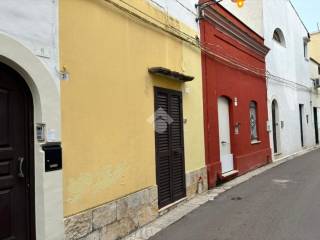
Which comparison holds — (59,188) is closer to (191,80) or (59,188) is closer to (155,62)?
(155,62)

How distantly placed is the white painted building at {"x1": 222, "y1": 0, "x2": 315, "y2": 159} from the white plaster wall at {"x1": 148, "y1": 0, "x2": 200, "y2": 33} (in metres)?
5.91

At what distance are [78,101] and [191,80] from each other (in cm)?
397

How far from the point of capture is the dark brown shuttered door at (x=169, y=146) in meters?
7.36

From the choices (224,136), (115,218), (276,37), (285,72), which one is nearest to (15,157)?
(115,218)

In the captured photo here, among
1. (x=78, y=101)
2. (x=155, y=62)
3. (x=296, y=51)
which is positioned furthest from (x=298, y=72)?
(x=78, y=101)

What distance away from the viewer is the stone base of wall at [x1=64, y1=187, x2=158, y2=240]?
4996 mm

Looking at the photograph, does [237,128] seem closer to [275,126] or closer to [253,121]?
[253,121]

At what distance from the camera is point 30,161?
4.48m

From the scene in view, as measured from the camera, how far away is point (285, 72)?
61.1 feet

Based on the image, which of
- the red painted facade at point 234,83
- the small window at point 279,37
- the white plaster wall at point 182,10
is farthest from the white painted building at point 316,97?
the white plaster wall at point 182,10

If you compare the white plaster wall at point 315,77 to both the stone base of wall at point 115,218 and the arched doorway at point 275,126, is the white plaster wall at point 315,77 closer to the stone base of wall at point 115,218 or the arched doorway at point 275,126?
the arched doorway at point 275,126

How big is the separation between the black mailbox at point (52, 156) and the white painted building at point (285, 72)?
11.6m

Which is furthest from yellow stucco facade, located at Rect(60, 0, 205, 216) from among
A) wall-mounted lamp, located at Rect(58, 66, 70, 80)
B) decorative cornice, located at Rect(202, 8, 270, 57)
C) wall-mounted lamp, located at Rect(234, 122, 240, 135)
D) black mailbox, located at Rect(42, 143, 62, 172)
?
wall-mounted lamp, located at Rect(234, 122, 240, 135)

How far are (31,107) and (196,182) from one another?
5.12 metres
